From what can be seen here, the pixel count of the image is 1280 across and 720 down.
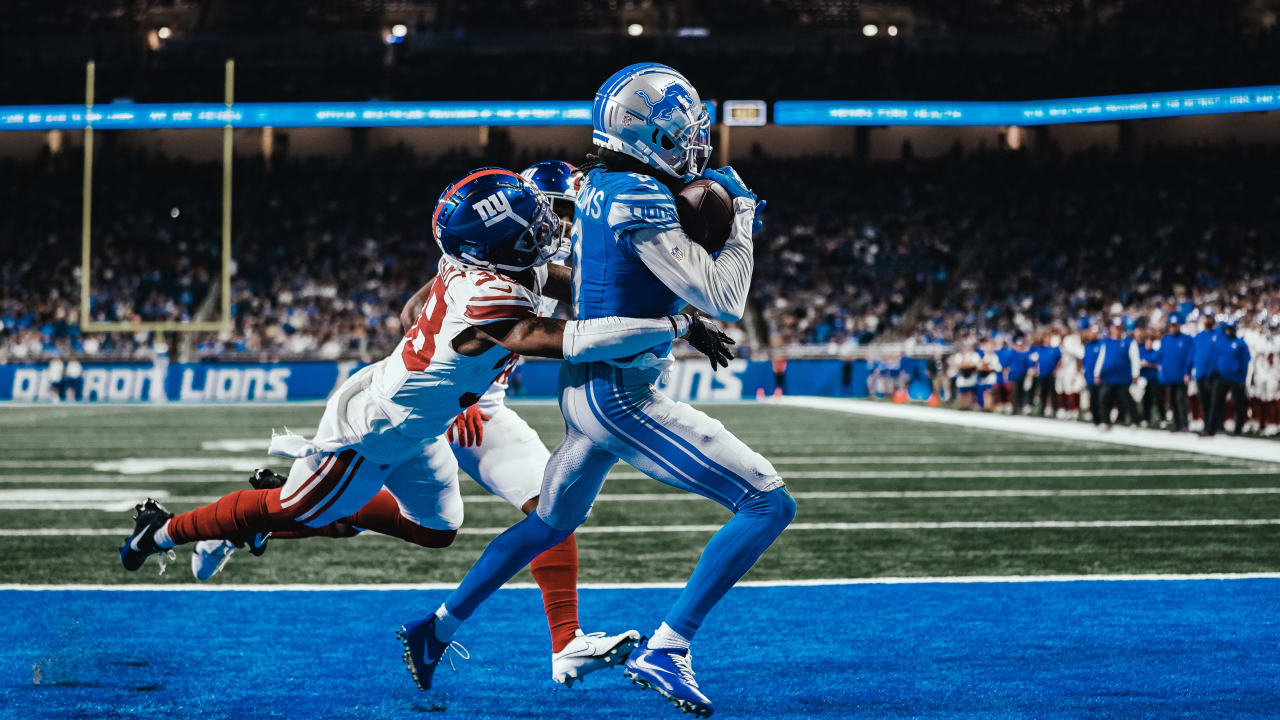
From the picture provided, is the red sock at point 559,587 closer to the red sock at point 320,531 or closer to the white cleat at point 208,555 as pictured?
the red sock at point 320,531

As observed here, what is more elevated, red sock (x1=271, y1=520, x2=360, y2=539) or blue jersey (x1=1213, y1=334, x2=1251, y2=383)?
blue jersey (x1=1213, y1=334, x2=1251, y2=383)

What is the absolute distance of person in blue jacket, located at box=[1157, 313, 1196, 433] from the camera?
14688 mm

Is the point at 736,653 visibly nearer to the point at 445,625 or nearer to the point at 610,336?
the point at 445,625

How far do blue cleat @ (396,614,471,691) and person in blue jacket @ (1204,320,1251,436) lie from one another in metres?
12.4

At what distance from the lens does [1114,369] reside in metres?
15.1

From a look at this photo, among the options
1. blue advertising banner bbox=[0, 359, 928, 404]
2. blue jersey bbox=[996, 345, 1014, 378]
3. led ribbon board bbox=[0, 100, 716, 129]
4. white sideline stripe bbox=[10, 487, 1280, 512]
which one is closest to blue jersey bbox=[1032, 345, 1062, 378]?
blue jersey bbox=[996, 345, 1014, 378]

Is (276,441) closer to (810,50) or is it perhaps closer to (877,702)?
(877,702)

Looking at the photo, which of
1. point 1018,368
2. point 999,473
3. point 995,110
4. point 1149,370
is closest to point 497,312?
point 999,473

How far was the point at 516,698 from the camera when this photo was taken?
3814mm

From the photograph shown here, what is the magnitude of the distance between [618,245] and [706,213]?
0.26 m

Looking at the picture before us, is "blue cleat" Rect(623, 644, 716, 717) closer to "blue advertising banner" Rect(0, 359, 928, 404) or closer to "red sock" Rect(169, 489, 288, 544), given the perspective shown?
"red sock" Rect(169, 489, 288, 544)

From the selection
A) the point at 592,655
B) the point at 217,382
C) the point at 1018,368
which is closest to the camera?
the point at 592,655

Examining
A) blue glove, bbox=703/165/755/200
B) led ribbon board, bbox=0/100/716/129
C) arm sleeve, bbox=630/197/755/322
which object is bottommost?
arm sleeve, bbox=630/197/755/322

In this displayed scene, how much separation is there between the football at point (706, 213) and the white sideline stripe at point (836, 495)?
5.44 metres
